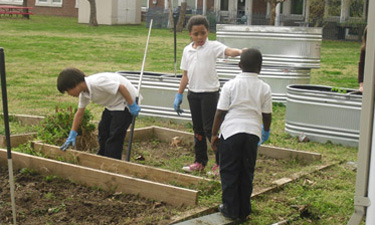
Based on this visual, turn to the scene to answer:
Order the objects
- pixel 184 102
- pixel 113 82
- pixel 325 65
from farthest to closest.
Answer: pixel 325 65 → pixel 184 102 → pixel 113 82

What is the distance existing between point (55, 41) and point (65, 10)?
1001 inches

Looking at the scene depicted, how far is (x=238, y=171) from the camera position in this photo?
17.3ft

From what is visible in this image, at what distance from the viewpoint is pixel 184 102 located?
9.41m

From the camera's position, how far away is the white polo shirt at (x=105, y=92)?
6.44 m

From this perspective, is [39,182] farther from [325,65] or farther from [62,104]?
[325,65]

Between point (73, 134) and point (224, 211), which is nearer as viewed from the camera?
point (224, 211)

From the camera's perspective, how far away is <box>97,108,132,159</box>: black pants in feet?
22.2

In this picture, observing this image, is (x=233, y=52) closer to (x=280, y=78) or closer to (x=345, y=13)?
(x=280, y=78)

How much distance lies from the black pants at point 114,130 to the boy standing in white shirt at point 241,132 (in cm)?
169

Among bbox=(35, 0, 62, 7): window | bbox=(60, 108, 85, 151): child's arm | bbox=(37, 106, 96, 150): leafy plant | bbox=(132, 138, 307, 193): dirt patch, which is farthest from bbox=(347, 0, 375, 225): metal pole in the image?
bbox=(35, 0, 62, 7): window

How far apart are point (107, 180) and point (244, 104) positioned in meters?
1.55

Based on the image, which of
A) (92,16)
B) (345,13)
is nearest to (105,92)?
(345,13)

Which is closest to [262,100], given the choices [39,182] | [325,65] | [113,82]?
[113,82]

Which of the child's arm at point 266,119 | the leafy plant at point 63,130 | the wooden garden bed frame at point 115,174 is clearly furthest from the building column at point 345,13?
the child's arm at point 266,119
